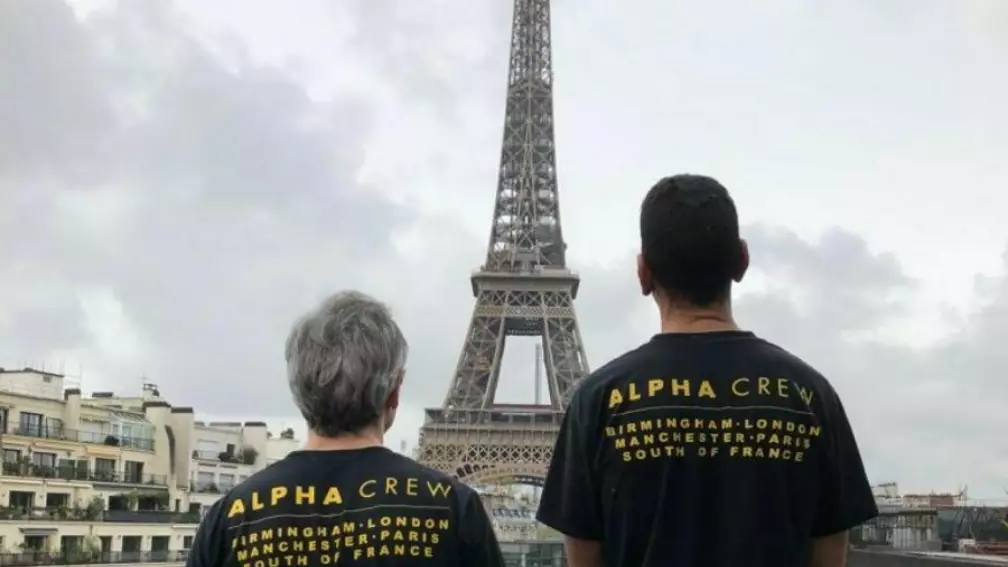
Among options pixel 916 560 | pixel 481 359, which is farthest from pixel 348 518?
pixel 481 359

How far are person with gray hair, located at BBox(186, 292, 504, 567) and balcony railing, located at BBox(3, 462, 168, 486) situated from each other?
99.9 feet

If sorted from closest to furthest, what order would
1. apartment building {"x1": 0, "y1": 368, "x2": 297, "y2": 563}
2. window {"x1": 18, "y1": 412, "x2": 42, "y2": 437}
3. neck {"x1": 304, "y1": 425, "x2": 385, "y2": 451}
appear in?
1. neck {"x1": 304, "y1": 425, "x2": 385, "y2": 451}
2. apartment building {"x1": 0, "y1": 368, "x2": 297, "y2": 563}
3. window {"x1": 18, "y1": 412, "x2": 42, "y2": 437}

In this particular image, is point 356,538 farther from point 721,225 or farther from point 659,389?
point 721,225

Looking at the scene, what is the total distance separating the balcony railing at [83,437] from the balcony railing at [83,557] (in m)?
4.18

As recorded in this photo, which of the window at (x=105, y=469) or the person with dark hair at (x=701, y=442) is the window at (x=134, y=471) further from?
the person with dark hair at (x=701, y=442)

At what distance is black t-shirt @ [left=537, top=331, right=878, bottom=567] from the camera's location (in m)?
3.02

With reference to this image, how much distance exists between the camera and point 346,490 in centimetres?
321

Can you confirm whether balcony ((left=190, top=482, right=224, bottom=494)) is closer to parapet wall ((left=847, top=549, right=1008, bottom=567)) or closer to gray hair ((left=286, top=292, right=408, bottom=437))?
parapet wall ((left=847, top=549, right=1008, bottom=567))

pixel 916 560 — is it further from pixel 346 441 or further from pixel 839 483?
pixel 346 441

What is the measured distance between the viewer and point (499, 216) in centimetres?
6022

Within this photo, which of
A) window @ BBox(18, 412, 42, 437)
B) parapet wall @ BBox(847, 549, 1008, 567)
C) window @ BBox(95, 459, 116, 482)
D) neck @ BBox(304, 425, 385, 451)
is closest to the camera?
neck @ BBox(304, 425, 385, 451)

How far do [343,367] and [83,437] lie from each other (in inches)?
1382

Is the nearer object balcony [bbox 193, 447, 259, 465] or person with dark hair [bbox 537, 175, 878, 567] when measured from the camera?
person with dark hair [bbox 537, 175, 878, 567]

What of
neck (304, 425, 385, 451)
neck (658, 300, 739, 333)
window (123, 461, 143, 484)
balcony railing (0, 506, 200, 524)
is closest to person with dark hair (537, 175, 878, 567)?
neck (658, 300, 739, 333)
